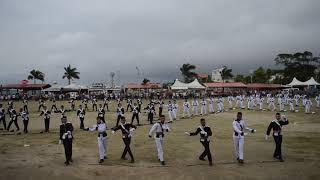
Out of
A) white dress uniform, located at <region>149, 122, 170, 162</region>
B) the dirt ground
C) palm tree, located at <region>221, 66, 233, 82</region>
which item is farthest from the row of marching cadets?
palm tree, located at <region>221, 66, 233, 82</region>

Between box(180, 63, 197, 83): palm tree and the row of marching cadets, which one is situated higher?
box(180, 63, 197, 83): palm tree

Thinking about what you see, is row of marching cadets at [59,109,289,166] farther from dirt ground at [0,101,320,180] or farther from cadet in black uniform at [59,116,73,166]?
dirt ground at [0,101,320,180]

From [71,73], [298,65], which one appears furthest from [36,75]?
[298,65]

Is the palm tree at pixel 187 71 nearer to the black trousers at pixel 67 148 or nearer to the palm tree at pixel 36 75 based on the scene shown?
the palm tree at pixel 36 75

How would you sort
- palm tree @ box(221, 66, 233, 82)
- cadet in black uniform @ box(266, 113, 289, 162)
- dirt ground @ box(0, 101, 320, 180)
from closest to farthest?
dirt ground @ box(0, 101, 320, 180) → cadet in black uniform @ box(266, 113, 289, 162) → palm tree @ box(221, 66, 233, 82)

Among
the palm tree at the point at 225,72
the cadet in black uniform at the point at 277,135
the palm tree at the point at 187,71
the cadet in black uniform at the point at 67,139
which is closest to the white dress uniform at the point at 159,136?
the cadet in black uniform at the point at 67,139

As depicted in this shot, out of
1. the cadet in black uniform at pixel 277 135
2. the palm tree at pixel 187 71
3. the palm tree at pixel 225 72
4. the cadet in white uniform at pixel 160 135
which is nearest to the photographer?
the cadet in white uniform at pixel 160 135

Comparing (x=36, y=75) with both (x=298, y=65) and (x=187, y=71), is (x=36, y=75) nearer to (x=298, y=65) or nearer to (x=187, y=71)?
(x=187, y=71)

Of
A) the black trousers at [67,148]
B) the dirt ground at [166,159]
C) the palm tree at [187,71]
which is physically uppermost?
the palm tree at [187,71]

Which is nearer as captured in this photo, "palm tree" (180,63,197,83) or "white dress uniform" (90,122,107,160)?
"white dress uniform" (90,122,107,160)

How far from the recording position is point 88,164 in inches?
570

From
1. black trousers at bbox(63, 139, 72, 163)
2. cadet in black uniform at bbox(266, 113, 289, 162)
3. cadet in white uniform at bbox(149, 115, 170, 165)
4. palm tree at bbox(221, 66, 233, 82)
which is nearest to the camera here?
cadet in white uniform at bbox(149, 115, 170, 165)

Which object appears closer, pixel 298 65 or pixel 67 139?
pixel 67 139

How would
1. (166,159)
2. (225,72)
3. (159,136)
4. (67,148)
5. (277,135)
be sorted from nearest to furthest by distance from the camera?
(159,136) < (67,148) < (277,135) < (166,159) < (225,72)
